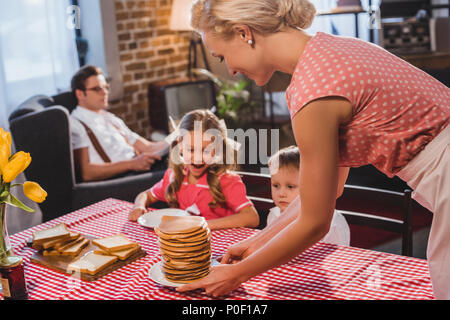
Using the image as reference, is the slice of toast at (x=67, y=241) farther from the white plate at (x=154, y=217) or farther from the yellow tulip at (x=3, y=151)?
the yellow tulip at (x=3, y=151)

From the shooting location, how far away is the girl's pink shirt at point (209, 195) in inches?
83.4

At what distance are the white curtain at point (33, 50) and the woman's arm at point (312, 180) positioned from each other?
303 centimetres

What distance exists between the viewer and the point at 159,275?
4.66 ft

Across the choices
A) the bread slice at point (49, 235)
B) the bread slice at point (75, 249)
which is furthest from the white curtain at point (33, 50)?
the bread slice at point (75, 249)

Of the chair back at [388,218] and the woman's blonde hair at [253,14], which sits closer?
the woman's blonde hair at [253,14]

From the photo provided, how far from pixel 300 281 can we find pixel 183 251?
32 centimetres

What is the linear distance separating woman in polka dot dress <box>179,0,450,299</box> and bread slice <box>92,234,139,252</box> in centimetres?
40

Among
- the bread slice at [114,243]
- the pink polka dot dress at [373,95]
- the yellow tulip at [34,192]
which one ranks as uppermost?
the pink polka dot dress at [373,95]

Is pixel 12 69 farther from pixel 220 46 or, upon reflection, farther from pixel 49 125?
pixel 220 46

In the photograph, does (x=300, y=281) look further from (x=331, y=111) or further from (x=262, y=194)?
(x=262, y=194)

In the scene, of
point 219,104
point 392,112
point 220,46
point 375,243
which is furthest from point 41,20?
point 392,112

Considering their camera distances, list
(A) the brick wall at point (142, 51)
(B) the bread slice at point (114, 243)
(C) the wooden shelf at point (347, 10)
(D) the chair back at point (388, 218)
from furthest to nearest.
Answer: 1. (A) the brick wall at point (142, 51)
2. (C) the wooden shelf at point (347, 10)
3. (D) the chair back at point (388, 218)
4. (B) the bread slice at point (114, 243)

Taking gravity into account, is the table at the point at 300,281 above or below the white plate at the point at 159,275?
below

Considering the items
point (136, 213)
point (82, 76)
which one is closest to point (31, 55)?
point (82, 76)
